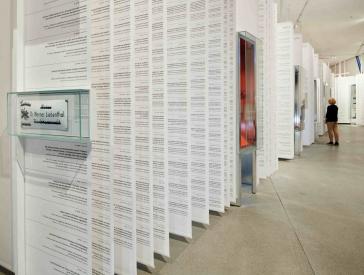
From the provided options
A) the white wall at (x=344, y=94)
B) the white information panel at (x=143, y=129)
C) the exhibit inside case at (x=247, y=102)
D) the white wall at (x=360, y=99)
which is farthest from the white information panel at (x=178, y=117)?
the white wall at (x=344, y=94)

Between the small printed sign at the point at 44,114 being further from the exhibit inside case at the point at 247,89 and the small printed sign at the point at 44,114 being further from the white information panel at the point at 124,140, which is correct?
the exhibit inside case at the point at 247,89

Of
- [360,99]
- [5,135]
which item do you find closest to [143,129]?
[5,135]

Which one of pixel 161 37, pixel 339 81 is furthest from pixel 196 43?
pixel 339 81

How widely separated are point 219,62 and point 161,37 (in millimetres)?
1167

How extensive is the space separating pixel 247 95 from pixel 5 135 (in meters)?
2.88

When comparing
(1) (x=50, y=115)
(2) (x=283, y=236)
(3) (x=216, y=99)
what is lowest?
(2) (x=283, y=236)

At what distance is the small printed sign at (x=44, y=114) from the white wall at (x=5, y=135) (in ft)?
1.95

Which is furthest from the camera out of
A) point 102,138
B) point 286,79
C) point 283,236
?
point 286,79

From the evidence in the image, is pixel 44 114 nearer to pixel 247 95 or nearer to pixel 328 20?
pixel 247 95

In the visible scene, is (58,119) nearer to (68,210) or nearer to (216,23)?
(68,210)

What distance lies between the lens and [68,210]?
5.67 ft

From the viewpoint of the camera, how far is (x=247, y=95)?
427 centimetres

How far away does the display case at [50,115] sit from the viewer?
60.2 inches

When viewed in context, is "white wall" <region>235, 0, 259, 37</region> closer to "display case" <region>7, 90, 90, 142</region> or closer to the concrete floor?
the concrete floor
